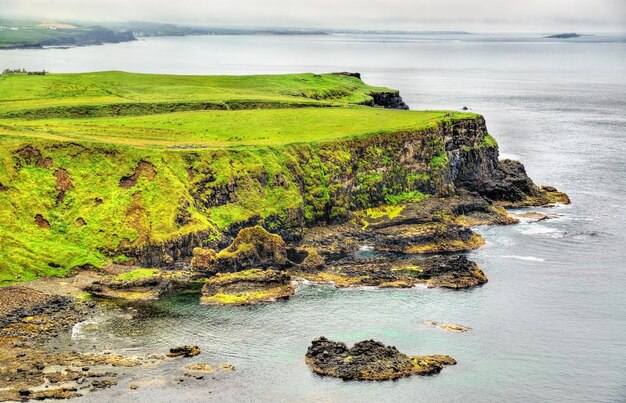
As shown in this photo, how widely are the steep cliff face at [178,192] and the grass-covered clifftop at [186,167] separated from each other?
6.9 inches

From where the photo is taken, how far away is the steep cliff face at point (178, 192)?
10294 cm

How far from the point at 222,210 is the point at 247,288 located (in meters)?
18.7

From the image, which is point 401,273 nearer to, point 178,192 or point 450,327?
point 450,327

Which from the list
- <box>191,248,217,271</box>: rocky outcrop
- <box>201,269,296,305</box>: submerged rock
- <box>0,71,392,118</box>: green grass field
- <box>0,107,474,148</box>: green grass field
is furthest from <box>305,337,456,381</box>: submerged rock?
<box>0,71,392,118</box>: green grass field

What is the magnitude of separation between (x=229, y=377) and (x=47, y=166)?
48.3 meters

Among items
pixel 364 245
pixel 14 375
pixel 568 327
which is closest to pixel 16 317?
pixel 14 375

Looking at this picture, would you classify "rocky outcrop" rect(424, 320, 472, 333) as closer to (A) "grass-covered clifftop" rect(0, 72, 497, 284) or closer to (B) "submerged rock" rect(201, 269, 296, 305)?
(B) "submerged rock" rect(201, 269, 296, 305)

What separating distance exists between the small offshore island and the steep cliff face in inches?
8.0

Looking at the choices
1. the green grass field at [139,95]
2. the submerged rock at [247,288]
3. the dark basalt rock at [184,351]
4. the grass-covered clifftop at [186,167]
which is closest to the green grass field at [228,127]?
the grass-covered clifftop at [186,167]

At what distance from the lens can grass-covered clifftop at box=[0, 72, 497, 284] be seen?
10412 centimetres

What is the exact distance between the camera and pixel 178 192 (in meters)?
110

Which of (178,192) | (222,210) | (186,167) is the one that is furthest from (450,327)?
(186,167)

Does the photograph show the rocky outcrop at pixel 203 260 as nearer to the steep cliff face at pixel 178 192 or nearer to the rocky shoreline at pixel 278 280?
the rocky shoreline at pixel 278 280

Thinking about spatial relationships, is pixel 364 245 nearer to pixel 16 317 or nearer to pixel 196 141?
pixel 196 141
